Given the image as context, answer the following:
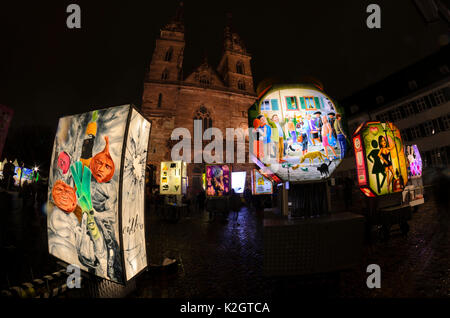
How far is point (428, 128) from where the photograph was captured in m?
18.7

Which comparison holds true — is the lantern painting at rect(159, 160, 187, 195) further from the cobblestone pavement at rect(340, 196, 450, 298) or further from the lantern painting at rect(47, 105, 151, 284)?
the cobblestone pavement at rect(340, 196, 450, 298)

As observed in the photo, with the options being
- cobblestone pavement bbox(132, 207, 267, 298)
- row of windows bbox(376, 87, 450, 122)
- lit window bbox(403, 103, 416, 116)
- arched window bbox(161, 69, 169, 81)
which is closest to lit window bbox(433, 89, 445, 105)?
row of windows bbox(376, 87, 450, 122)

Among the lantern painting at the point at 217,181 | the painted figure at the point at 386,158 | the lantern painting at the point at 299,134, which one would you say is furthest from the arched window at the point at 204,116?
the lantern painting at the point at 299,134

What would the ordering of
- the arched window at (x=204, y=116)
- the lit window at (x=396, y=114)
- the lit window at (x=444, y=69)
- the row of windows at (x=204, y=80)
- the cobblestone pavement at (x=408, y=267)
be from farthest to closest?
the arched window at (x=204, y=116)
the row of windows at (x=204, y=80)
the lit window at (x=396, y=114)
the lit window at (x=444, y=69)
the cobblestone pavement at (x=408, y=267)

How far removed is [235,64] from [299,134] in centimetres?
3495

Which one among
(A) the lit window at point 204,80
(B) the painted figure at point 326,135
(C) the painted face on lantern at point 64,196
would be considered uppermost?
(A) the lit window at point 204,80

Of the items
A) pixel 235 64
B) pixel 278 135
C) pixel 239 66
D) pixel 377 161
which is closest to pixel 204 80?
pixel 235 64

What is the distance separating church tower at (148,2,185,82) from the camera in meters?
29.2

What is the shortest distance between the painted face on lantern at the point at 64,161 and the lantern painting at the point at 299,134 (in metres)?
2.89

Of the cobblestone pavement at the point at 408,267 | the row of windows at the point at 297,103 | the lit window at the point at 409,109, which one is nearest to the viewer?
the cobblestone pavement at the point at 408,267

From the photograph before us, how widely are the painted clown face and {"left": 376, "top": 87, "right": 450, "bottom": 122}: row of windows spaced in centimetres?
2690

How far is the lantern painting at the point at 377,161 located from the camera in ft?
14.8

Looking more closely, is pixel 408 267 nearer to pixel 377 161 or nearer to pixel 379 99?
pixel 377 161

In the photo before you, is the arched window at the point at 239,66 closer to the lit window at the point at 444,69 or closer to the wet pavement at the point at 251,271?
the lit window at the point at 444,69
